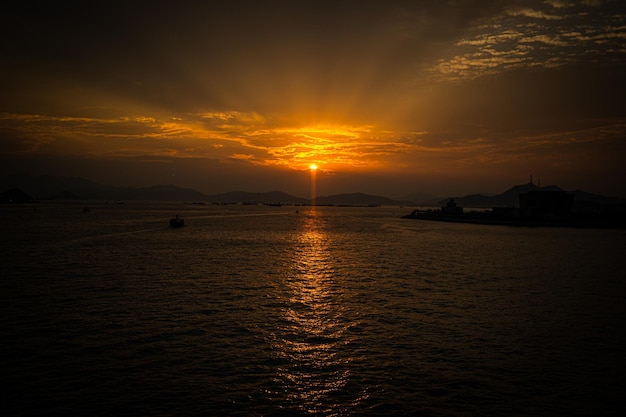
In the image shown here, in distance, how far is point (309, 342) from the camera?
68.2 feet

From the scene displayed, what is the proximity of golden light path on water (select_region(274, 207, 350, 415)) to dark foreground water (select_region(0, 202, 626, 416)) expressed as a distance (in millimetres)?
90

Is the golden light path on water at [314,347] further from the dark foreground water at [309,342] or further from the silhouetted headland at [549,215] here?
the silhouetted headland at [549,215]

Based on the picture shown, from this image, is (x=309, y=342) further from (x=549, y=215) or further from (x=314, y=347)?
(x=549, y=215)

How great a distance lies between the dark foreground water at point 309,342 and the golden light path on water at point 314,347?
90mm

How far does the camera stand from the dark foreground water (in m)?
14.6

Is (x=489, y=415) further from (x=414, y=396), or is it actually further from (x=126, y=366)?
(x=126, y=366)

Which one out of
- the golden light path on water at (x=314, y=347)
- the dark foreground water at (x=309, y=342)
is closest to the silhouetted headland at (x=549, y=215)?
the dark foreground water at (x=309, y=342)

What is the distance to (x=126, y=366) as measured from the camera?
1739 cm

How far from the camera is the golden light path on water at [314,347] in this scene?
48.9 feet

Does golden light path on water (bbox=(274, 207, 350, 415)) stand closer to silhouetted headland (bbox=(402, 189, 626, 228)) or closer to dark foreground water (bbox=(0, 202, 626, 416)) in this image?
dark foreground water (bbox=(0, 202, 626, 416))

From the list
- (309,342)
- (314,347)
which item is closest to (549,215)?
(309,342)

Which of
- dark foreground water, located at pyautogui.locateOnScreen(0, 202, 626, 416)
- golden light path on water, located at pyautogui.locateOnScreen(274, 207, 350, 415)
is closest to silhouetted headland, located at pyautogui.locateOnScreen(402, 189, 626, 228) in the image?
dark foreground water, located at pyautogui.locateOnScreen(0, 202, 626, 416)

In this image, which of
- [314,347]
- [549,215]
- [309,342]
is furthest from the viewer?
[549,215]

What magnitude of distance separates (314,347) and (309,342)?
0.78 meters
